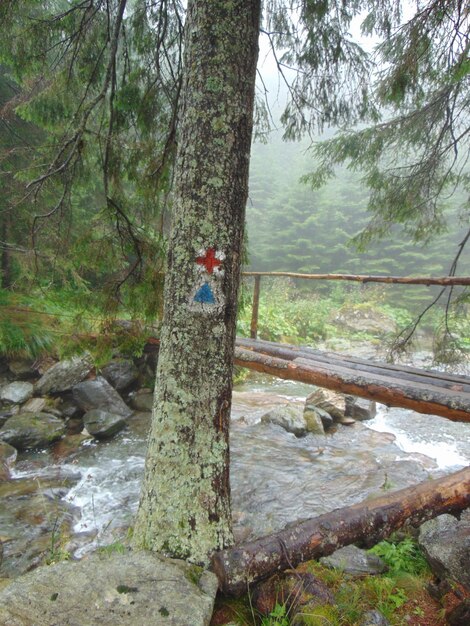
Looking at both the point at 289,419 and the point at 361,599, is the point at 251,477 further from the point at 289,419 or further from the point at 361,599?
the point at 361,599

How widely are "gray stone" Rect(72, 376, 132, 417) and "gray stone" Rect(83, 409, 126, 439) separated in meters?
0.20

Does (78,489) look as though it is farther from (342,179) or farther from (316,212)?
(342,179)

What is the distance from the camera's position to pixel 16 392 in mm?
6016

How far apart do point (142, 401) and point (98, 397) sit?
0.87 metres

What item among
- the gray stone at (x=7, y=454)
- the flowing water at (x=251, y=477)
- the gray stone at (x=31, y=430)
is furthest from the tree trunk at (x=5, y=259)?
the flowing water at (x=251, y=477)

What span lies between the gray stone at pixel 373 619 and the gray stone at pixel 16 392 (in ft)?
19.1

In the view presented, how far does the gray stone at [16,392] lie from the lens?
5895mm

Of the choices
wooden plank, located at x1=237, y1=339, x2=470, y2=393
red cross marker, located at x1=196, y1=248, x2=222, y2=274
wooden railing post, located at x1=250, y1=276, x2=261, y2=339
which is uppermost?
red cross marker, located at x1=196, y1=248, x2=222, y2=274

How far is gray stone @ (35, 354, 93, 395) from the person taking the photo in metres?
6.29

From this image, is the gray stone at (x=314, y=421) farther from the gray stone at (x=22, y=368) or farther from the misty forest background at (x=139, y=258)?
the gray stone at (x=22, y=368)

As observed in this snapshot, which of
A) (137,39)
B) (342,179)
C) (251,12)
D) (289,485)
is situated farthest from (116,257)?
(342,179)

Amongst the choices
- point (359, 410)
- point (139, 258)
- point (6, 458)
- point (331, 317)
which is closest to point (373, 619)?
point (139, 258)

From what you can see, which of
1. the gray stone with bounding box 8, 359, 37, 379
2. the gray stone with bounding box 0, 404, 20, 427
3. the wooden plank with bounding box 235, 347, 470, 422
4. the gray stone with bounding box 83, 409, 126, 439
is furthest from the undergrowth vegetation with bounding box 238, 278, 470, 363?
the wooden plank with bounding box 235, 347, 470, 422

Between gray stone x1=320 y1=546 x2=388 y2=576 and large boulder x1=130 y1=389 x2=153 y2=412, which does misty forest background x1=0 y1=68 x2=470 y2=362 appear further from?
gray stone x1=320 y1=546 x2=388 y2=576
